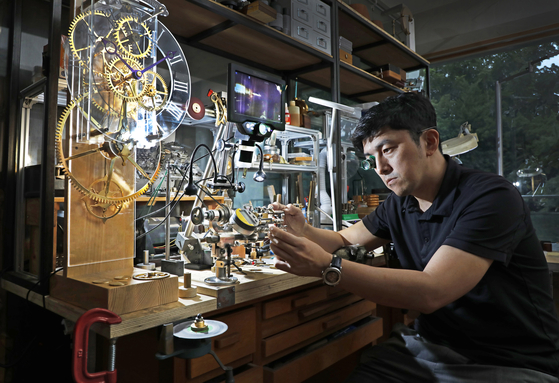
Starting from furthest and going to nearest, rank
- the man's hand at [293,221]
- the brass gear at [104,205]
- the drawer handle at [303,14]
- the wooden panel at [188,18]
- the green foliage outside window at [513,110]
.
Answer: the green foliage outside window at [513,110], the drawer handle at [303,14], the wooden panel at [188,18], the man's hand at [293,221], the brass gear at [104,205]

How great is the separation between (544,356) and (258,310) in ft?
2.94

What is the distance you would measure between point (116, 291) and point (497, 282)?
1104 millimetres

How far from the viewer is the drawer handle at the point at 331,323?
1546 mm

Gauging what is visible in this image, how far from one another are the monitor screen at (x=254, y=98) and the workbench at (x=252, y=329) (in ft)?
A: 2.19

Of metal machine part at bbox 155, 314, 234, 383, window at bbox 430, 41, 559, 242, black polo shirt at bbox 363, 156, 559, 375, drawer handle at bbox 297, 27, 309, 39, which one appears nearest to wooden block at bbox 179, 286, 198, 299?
metal machine part at bbox 155, 314, 234, 383

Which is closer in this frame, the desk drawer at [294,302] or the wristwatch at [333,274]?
the wristwatch at [333,274]

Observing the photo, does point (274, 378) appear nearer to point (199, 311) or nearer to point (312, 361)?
point (312, 361)

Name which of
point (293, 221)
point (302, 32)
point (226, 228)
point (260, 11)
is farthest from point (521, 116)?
point (226, 228)

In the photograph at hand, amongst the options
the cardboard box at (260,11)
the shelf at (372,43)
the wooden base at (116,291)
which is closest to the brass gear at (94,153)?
the wooden base at (116,291)

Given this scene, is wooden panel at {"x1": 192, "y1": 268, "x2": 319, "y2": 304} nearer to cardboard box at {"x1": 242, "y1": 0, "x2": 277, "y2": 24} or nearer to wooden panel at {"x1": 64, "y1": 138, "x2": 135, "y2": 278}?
wooden panel at {"x1": 64, "y1": 138, "x2": 135, "y2": 278}

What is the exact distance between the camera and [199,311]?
106 centimetres

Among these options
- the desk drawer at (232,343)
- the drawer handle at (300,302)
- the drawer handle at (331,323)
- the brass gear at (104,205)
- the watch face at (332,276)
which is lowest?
the drawer handle at (331,323)

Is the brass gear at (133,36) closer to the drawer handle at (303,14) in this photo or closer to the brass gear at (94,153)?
the brass gear at (94,153)

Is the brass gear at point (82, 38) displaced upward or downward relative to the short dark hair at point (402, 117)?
upward
